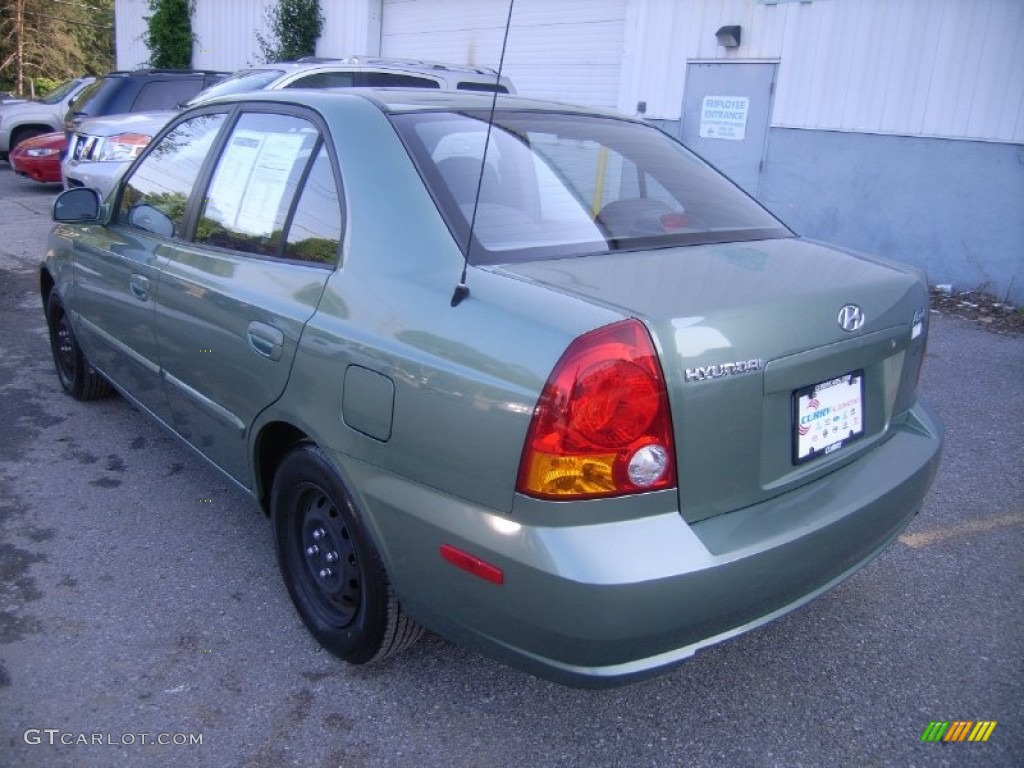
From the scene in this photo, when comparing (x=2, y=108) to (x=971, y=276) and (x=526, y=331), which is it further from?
(x=526, y=331)

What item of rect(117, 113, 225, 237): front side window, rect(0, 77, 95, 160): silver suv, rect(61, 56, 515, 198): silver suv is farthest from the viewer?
rect(0, 77, 95, 160): silver suv

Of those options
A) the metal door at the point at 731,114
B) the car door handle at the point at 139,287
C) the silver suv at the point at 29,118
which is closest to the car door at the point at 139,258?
the car door handle at the point at 139,287

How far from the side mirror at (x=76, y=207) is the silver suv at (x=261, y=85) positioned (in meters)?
4.54

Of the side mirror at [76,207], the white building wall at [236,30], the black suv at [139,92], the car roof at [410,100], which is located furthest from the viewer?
the white building wall at [236,30]

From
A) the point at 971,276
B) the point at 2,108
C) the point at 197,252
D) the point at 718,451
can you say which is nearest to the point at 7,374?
the point at 197,252

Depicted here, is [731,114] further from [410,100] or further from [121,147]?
[410,100]

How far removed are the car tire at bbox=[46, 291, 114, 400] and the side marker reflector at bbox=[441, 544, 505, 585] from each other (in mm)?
3191

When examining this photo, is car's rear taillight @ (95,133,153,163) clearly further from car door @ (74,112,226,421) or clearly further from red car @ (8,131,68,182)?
car door @ (74,112,226,421)

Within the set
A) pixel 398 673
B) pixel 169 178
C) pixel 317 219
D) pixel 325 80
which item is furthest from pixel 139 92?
pixel 398 673

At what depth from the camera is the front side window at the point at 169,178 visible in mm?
3373

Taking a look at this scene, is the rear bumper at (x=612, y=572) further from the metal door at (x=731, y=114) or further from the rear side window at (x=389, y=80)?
the metal door at (x=731, y=114)

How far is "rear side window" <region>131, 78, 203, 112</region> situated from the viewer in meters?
11.3

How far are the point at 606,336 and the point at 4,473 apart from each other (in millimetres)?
3274

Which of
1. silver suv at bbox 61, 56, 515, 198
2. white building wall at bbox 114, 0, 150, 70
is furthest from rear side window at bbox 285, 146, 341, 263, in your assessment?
white building wall at bbox 114, 0, 150, 70
